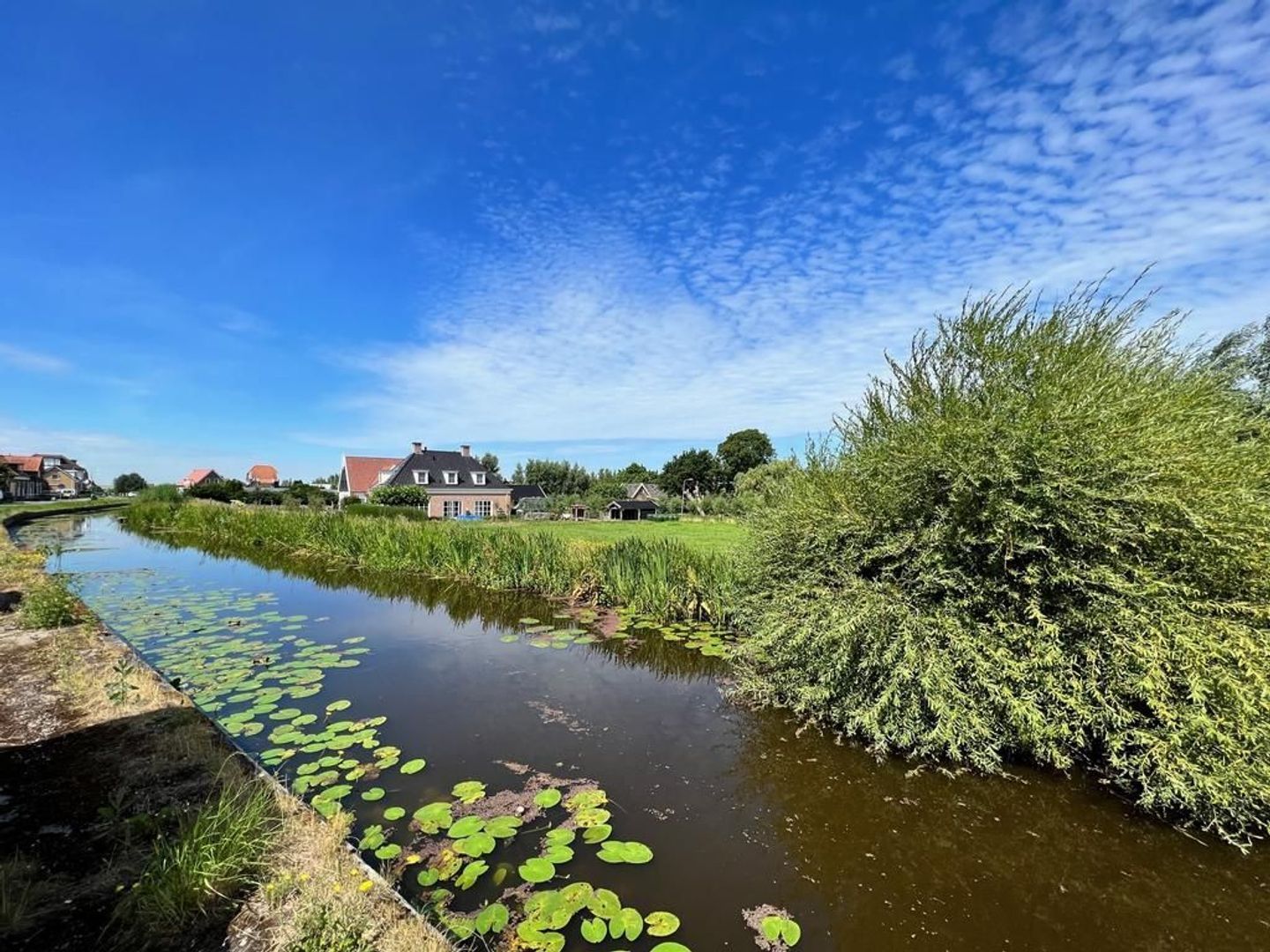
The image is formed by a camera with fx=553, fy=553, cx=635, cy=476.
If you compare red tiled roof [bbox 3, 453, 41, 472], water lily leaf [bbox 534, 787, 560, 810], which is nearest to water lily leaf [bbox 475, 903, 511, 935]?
water lily leaf [bbox 534, 787, 560, 810]

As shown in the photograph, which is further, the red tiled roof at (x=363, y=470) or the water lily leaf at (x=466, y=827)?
the red tiled roof at (x=363, y=470)

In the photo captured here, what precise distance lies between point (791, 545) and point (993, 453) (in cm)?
239

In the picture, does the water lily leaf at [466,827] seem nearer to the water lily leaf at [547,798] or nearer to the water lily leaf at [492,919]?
the water lily leaf at [547,798]

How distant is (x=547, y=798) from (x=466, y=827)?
69 centimetres

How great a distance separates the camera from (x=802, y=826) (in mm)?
4293

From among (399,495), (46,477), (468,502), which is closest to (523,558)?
(399,495)

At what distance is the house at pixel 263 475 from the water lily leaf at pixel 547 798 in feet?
299

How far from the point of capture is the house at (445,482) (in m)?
42.2

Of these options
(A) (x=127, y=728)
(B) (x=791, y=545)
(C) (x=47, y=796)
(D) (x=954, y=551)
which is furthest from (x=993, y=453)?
(A) (x=127, y=728)

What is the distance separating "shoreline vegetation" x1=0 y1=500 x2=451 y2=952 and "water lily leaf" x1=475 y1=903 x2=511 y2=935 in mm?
539

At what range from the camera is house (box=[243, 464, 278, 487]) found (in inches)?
3193

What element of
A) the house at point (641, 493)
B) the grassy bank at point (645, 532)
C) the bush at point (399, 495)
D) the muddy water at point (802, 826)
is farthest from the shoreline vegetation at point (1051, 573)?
the house at point (641, 493)

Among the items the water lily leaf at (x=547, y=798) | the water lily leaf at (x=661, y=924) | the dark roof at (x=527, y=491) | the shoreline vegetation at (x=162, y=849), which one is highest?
the dark roof at (x=527, y=491)

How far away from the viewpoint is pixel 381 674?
24.9 feet
